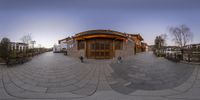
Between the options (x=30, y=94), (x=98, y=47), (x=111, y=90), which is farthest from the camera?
(x=98, y=47)

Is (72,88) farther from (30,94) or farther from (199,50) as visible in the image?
(199,50)

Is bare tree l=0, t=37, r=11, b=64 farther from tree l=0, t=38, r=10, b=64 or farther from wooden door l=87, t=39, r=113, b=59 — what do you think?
wooden door l=87, t=39, r=113, b=59

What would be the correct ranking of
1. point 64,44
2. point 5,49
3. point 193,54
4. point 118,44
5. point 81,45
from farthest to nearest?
point 64,44
point 81,45
point 118,44
point 5,49
point 193,54

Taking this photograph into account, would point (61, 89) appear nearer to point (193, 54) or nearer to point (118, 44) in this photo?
point (118, 44)

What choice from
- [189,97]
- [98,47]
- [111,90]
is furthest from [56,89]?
[98,47]

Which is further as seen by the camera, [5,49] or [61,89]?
[5,49]

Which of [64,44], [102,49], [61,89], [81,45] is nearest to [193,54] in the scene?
[102,49]

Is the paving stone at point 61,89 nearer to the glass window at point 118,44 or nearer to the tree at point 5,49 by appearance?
the tree at point 5,49

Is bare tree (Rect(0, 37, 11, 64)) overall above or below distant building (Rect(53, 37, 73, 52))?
below

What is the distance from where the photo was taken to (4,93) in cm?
389

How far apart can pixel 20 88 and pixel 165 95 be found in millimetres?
4799

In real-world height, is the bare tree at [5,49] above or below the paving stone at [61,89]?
above

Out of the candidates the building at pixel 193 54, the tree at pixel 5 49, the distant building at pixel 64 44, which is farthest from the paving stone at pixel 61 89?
the distant building at pixel 64 44

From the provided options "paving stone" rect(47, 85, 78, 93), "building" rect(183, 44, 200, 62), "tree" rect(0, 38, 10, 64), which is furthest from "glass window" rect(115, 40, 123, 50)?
"tree" rect(0, 38, 10, 64)
